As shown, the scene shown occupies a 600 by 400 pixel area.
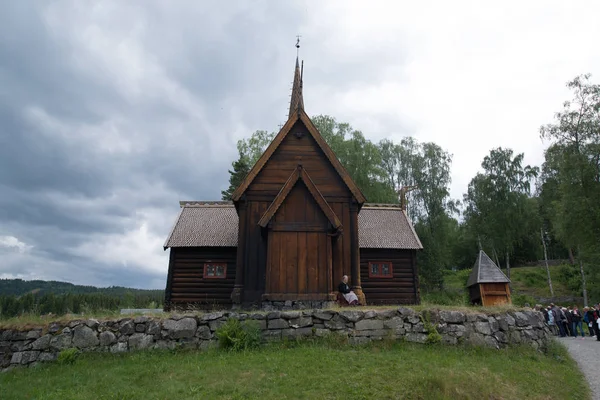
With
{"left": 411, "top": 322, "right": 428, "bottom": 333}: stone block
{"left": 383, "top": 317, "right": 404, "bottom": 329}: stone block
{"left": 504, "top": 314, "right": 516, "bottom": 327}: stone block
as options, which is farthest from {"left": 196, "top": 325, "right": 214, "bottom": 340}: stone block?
{"left": 504, "top": 314, "right": 516, "bottom": 327}: stone block

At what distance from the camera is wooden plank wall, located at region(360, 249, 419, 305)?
20875 millimetres

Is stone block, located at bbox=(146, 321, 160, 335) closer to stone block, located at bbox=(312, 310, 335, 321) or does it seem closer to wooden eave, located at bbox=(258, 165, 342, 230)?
stone block, located at bbox=(312, 310, 335, 321)

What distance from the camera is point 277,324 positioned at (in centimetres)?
1052

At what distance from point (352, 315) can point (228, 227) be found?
12.0 metres

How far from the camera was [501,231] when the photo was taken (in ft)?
124

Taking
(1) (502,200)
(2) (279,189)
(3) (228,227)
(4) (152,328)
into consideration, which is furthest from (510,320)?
(1) (502,200)

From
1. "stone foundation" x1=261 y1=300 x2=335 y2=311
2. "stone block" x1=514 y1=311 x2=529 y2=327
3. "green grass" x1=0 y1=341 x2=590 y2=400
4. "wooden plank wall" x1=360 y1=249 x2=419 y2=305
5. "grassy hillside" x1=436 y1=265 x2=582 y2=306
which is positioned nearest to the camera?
"green grass" x1=0 y1=341 x2=590 y2=400

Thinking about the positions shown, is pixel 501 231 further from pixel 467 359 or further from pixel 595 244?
pixel 467 359

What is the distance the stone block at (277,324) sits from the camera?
34.4 ft

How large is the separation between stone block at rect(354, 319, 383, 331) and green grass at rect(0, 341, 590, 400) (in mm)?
500

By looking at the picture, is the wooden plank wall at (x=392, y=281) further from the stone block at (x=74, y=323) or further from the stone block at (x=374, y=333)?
the stone block at (x=74, y=323)

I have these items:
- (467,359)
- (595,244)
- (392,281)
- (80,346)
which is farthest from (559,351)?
(595,244)

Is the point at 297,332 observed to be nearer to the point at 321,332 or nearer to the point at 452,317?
the point at 321,332

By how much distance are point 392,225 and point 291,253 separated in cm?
1104
